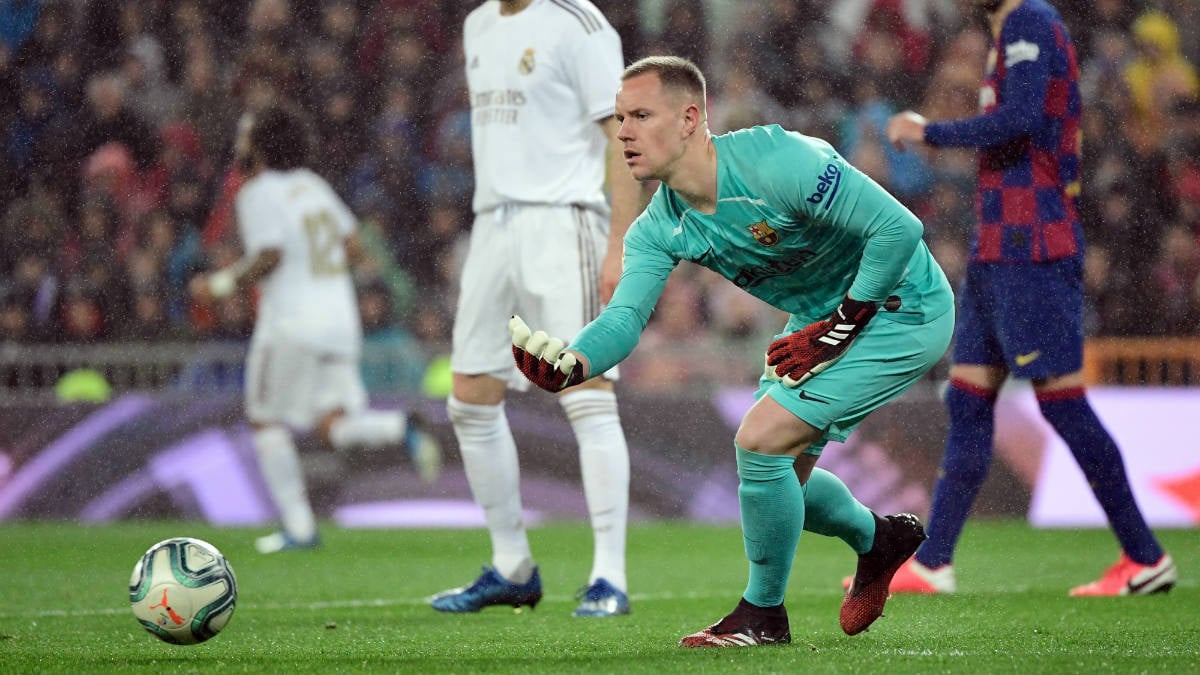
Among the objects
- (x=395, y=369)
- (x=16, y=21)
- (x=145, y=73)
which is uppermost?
(x=16, y=21)

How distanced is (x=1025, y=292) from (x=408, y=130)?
7.46 metres

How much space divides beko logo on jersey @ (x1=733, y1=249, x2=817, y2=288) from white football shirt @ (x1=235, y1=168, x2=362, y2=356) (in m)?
5.11

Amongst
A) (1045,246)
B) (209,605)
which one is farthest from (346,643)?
(1045,246)

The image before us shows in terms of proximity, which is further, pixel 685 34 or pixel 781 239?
pixel 685 34

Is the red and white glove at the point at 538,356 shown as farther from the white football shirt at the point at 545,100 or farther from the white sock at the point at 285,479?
the white sock at the point at 285,479

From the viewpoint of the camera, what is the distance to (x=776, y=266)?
14.3 feet

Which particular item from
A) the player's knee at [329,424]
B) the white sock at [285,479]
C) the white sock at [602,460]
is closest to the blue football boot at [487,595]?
the white sock at [602,460]

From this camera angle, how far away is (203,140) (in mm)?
12578

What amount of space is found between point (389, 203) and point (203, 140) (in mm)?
1489

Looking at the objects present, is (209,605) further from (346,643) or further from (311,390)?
(311,390)

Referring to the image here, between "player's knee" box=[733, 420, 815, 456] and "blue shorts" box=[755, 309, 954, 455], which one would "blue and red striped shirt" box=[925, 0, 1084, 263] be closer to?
"blue shorts" box=[755, 309, 954, 455]

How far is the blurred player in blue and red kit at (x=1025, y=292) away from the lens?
597 centimetres

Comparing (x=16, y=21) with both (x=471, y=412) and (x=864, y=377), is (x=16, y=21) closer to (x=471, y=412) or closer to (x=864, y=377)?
(x=471, y=412)

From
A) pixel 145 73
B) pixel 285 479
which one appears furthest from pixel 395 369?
pixel 145 73
